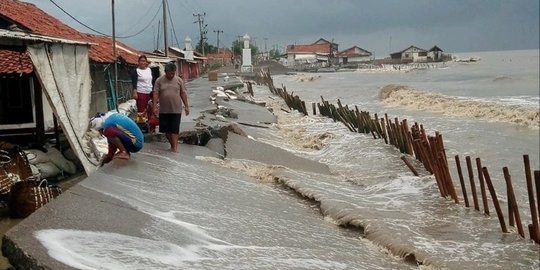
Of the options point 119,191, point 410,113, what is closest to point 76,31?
point 119,191

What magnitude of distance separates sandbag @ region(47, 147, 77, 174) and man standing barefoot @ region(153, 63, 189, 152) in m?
1.58

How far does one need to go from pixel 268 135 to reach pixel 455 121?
1201 centimetres

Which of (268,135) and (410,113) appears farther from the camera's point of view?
(410,113)

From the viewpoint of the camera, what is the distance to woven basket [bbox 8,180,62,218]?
6371mm

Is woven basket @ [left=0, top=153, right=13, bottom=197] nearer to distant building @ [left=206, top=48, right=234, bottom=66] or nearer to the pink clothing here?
the pink clothing

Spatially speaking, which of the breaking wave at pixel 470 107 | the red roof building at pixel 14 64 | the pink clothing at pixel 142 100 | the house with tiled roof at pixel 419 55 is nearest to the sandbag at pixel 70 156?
the red roof building at pixel 14 64

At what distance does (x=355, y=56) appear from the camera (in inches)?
4796

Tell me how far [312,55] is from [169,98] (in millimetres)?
109900

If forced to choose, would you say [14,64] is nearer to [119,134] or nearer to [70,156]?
[70,156]

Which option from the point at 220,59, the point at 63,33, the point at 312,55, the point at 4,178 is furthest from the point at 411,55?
the point at 4,178

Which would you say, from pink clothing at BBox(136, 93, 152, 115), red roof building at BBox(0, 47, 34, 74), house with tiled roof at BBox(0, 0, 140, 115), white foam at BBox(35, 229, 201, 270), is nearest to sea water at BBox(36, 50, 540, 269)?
white foam at BBox(35, 229, 201, 270)

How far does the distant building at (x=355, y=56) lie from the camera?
120 m

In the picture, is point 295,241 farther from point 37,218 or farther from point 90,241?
point 37,218

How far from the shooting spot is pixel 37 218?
468 cm
